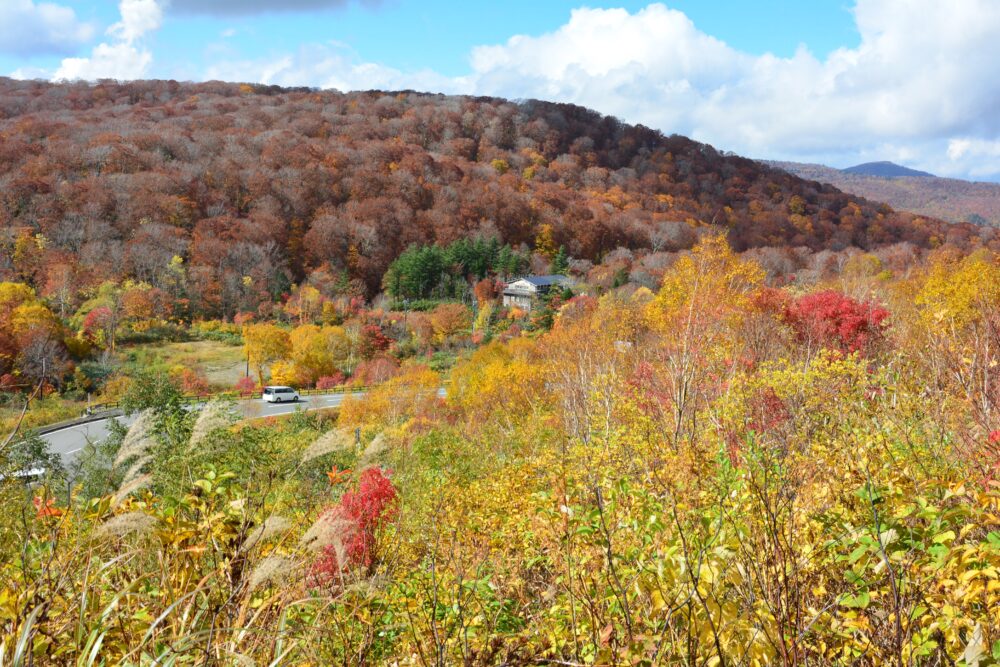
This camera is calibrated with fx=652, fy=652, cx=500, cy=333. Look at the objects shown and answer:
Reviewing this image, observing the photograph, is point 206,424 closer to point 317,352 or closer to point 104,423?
point 104,423

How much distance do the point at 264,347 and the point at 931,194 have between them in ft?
471

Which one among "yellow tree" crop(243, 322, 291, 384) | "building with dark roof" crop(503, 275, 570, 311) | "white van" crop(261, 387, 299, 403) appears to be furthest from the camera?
"building with dark roof" crop(503, 275, 570, 311)

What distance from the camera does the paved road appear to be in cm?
1762

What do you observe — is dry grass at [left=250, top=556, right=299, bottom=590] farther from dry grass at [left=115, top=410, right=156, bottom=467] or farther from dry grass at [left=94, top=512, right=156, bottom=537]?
dry grass at [left=115, top=410, right=156, bottom=467]

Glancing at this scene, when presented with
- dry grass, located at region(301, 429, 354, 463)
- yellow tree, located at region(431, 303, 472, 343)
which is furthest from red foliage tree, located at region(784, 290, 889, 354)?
yellow tree, located at region(431, 303, 472, 343)

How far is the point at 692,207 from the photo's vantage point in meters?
71.2

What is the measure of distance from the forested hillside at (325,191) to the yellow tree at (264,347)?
29.0 feet

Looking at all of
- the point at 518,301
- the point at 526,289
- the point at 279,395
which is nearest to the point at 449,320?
the point at 518,301

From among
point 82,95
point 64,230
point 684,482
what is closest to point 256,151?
point 64,230

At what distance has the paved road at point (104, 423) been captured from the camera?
17625 mm

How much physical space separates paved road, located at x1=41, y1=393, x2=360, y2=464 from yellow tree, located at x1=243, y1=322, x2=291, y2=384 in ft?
10.00

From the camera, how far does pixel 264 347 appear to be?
27.7m

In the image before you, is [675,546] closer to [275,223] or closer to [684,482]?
[684,482]

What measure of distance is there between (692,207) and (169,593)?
7417cm
